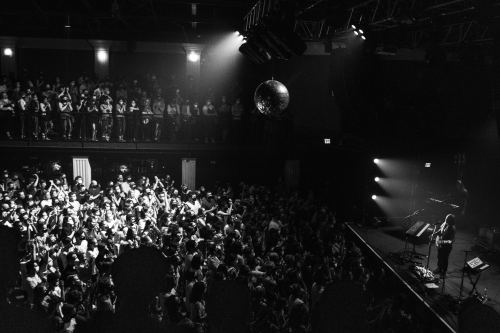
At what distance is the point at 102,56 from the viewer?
52.4ft

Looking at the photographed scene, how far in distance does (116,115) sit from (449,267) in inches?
390

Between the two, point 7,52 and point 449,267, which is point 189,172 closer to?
point 7,52

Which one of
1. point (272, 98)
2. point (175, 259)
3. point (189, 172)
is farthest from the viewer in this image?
point (189, 172)

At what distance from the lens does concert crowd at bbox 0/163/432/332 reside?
228 inches

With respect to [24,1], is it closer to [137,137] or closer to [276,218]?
[137,137]

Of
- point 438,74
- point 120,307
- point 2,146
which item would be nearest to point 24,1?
point 2,146

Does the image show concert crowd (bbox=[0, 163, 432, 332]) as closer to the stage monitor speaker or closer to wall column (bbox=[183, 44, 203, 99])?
the stage monitor speaker

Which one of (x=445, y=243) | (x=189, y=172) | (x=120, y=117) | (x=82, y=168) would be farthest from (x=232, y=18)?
(x=445, y=243)

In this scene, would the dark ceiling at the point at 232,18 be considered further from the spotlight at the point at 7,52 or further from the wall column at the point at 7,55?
the spotlight at the point at 7,52

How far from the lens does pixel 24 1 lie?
12922mm

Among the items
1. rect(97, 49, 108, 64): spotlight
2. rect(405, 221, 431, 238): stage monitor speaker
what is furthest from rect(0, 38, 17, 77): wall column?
rect(405, 221, 431, 238): stage monitor speaker

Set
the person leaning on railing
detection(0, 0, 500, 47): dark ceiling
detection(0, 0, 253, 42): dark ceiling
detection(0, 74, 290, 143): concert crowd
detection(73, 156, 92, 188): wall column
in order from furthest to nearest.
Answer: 1. detection(73, 156, 92, 188): wall column
2. the person leaning on railing
3. detection(0, 74, 290, 143): concert crowd
4. detection(0, 0, 253, 42): dark ceiling
5. detection(0, 0, 500, 47): dark ceiling

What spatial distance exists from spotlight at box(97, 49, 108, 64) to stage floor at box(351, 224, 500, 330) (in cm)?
1035

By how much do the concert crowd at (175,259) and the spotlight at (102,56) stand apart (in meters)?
5.26
